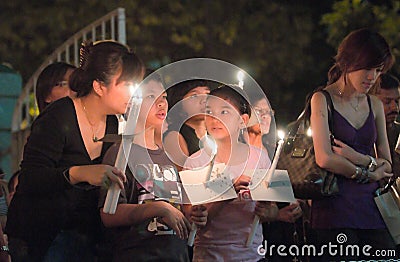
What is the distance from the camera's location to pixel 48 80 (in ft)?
15.0

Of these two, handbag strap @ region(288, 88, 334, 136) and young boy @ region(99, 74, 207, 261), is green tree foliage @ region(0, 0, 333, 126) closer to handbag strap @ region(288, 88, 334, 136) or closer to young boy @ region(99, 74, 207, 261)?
handbag strap @ region(288, 88, 334, 136)

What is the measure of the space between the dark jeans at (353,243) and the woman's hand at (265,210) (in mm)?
340

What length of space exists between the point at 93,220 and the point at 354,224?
117 cm

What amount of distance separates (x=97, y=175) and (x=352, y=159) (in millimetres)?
1289

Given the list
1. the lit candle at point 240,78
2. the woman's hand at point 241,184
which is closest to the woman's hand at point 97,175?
the woman's hand at point 241,184

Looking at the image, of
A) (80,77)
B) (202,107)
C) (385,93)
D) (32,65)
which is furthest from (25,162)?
(32,65)

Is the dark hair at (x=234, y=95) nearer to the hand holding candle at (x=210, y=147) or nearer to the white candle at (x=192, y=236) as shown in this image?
the hand holding candle at (x=210, y=147)

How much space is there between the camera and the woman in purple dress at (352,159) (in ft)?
13.3

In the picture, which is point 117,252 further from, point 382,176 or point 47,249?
point 382,176

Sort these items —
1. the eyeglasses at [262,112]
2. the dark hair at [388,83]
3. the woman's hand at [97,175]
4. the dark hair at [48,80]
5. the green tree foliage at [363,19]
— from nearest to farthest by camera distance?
the woman's hand at [97,175]
the eyeglasses at [262,112]
the dark hair at [48,80]
the dark hair at [388,83]
the green tree foliage at [363,19]

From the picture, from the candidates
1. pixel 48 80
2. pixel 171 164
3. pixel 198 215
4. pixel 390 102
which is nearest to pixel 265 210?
pixel 198 215

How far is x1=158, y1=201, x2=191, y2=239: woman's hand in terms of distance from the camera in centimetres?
339

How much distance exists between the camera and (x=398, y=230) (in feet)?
13.7

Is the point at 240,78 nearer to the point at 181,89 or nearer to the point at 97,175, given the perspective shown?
the point at 181,89
